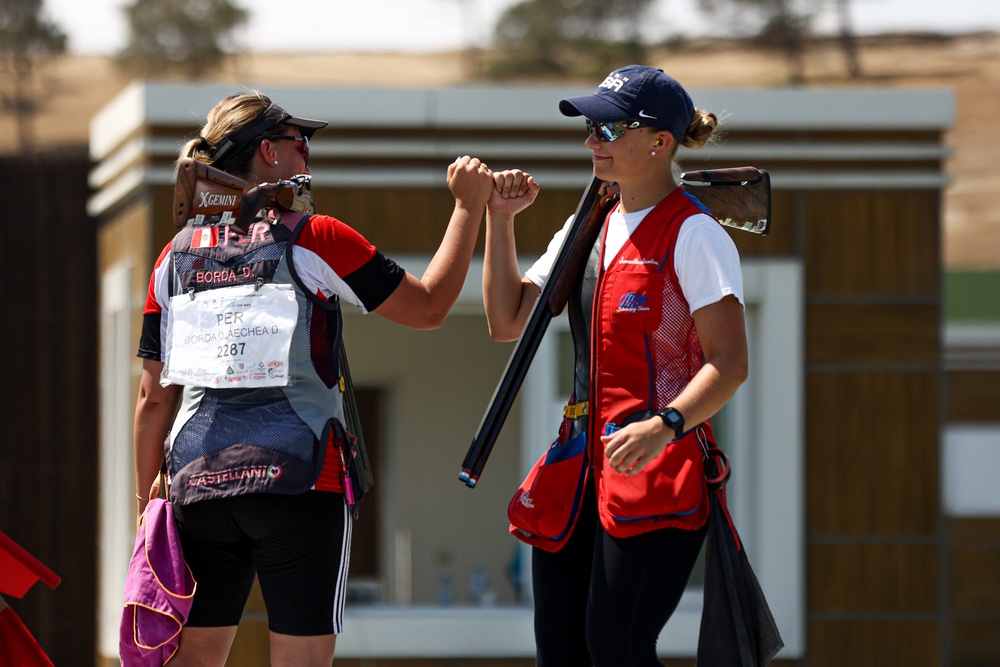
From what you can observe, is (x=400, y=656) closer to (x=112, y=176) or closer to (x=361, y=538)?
(x=112, y=176)

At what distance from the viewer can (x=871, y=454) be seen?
809 cm

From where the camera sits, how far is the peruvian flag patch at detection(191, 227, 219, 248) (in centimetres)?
369

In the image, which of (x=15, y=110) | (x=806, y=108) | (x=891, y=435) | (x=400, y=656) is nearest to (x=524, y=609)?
(x=400, y=656)

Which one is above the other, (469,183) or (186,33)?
(186,33)

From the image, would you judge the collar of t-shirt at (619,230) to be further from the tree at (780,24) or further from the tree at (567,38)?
the tree at (780,24)

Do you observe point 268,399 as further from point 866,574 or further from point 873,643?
point 873,643

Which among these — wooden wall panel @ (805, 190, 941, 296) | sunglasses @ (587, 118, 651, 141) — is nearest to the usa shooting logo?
sunglasses @ (587, 118, 651, 141)

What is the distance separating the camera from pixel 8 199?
1209cm

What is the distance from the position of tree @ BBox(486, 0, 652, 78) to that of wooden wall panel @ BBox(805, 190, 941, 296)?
36.0m

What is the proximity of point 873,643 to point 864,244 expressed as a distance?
1.96 m

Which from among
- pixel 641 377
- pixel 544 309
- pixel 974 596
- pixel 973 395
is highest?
pixel 544 309

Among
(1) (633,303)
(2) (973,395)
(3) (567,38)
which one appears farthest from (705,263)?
(3) (567,38)

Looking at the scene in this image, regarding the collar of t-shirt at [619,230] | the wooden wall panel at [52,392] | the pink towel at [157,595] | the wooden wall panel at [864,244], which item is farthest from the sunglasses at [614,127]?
the wooden wall panel at [52,392]

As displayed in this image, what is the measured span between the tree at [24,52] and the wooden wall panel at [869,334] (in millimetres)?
39286
